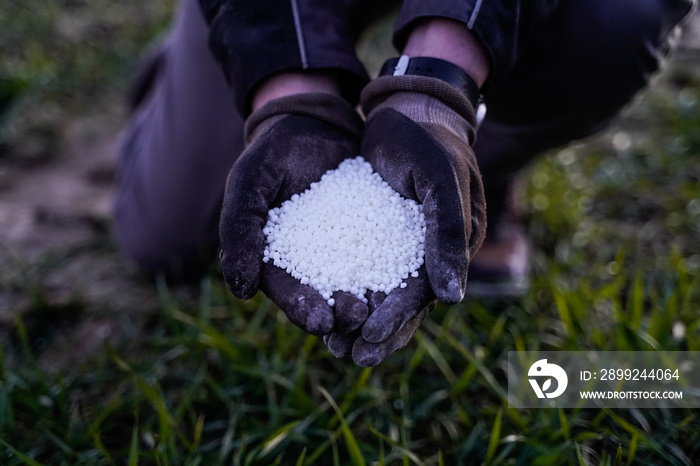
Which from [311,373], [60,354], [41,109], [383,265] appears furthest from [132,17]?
[383,265]

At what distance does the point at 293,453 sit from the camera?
45.7 inches

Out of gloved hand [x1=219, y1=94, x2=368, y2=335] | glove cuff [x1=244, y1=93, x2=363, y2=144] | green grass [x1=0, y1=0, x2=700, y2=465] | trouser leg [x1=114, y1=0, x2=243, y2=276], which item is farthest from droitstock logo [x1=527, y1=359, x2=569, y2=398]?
trouser leg [x1=114, y1=0, x2=243, y2=276]

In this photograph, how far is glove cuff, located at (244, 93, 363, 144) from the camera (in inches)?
40.9

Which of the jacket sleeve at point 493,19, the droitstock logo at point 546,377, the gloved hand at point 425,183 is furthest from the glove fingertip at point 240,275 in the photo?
the droitstock logo at point 546,377

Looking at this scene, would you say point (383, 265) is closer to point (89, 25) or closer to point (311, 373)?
point (311, 373)

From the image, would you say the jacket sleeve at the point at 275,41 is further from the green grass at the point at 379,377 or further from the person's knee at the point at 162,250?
the person's knee at the point at 162,250

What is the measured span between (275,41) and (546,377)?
0.90 meters

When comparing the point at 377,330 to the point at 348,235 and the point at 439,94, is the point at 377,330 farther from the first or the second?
the point at 439,94

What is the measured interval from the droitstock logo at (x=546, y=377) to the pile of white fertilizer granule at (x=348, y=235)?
51 centimetres

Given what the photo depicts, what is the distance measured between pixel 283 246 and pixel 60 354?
2.67ft

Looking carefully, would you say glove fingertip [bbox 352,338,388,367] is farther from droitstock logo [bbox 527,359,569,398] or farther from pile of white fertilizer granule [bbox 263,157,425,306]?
droitstock logo [bbox 527,359,569,398]

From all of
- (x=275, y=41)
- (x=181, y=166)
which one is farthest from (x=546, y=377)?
(x=181, y=166)

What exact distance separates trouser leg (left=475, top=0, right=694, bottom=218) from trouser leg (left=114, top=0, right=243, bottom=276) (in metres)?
0.73

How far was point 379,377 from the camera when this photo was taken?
133 cm
